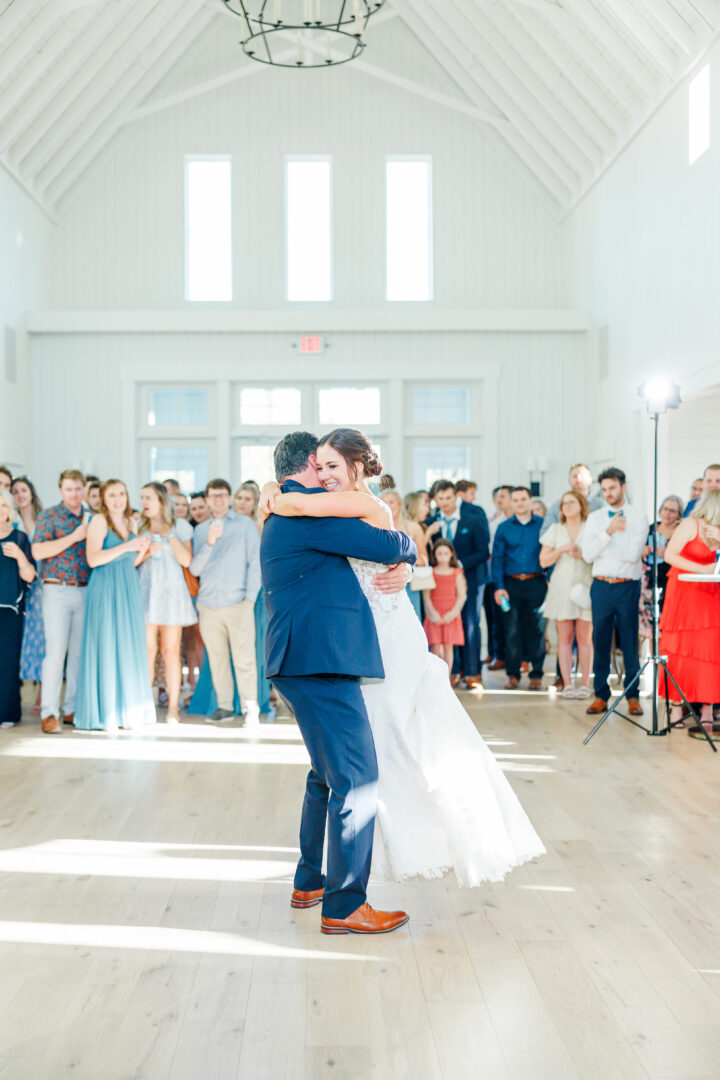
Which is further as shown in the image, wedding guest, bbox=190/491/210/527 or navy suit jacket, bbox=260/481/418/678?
wedding guest, bbox=190/491/210/527

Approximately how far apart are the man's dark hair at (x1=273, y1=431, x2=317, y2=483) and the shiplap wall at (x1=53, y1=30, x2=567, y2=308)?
1082 cm

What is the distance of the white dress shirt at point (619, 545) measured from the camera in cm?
714

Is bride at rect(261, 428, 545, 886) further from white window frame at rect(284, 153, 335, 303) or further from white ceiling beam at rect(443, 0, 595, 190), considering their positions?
white window frame at rect(284, 153, 335, 303)

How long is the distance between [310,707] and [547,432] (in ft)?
35.4

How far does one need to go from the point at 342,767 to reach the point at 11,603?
4.27 m

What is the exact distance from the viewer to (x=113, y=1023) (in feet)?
9.14

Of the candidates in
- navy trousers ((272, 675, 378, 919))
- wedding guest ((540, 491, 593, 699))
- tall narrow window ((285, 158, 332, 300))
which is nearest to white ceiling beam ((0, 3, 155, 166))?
tall narrow window ((285, 158, 332, 300))

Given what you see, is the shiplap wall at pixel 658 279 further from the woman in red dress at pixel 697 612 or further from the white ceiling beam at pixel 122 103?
the white ceiling beam at pixel 122 103

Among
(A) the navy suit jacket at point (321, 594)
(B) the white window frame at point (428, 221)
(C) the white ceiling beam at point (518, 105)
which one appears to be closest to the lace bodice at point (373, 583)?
(A) the navy suit jacket at point (321, 594)

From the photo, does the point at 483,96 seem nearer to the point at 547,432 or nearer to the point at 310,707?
the point at 547,432

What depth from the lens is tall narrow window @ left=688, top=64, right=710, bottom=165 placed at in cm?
947

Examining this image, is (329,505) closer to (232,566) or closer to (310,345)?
(232,566)

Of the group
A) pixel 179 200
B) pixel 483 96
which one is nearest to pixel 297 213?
pixel 179 200

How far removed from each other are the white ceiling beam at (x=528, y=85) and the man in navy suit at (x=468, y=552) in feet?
19.0
